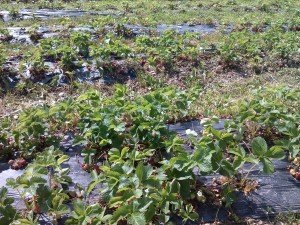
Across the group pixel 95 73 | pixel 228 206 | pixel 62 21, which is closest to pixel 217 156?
pixel 228 206

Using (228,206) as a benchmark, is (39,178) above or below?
above

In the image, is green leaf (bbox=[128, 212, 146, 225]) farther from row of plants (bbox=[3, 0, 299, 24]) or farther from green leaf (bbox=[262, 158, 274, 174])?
row of plants (bbox=[3, 0, 299, 24])

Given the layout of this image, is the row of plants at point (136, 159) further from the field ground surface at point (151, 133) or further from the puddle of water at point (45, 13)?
the puddle of water at point (45, 13)

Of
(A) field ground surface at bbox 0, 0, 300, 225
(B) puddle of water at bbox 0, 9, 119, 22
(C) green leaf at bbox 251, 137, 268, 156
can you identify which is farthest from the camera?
(B) puddle of water at bbox 0, 9, 119, 22

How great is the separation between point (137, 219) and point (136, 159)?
697 mm

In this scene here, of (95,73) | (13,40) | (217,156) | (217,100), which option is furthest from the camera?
(13,40)

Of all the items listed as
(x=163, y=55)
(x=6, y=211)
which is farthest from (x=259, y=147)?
(x=163, y=55)

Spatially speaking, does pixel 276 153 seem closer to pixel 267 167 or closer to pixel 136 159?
pixel 267 167

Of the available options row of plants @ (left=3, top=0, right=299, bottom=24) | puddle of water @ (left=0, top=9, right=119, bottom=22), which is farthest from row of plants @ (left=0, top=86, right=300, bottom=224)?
puddle of water @ (left=0, top=9, right=119, bottom=22)

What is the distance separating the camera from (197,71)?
7.50 meters

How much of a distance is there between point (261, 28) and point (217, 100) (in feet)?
18.3

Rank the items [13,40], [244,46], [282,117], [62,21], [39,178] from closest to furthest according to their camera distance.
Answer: [39,178] → [282,117] → [244,46] → [13,40] → [62,21]

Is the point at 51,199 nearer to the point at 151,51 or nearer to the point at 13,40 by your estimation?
the point at 151,51

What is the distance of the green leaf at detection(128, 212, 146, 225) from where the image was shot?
2711mm
